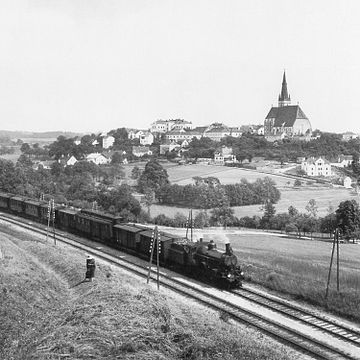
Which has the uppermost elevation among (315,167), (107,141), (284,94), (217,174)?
(284,94)

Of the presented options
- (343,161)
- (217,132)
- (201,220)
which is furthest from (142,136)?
(201,220)

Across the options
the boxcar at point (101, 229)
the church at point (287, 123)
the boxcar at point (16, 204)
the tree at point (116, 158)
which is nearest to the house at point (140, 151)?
the tree at point (116, 158)

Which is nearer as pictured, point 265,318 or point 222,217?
point 265,318

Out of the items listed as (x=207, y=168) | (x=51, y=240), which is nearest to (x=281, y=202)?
(x=207, y=168)

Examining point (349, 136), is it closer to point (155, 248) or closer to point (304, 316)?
point (155, 248)

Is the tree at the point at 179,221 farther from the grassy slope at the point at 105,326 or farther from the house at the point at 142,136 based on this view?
the house at the point at 142,136

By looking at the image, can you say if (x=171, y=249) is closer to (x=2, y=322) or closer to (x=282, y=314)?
(x=282, y=314)

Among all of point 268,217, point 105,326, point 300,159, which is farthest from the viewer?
point 300,159
